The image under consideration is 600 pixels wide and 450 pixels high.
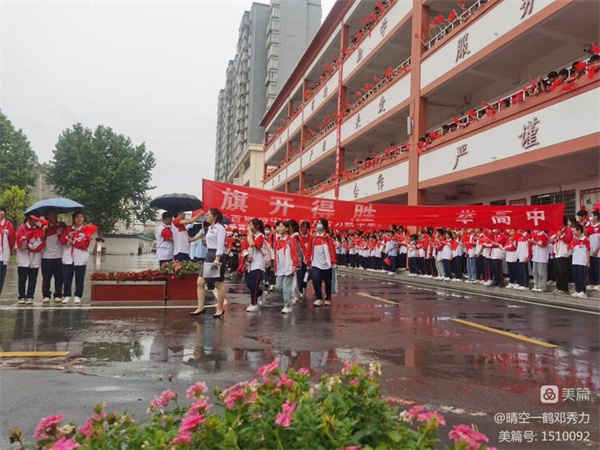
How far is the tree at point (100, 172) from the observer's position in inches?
1660

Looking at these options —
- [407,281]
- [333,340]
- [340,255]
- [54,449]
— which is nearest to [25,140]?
[340,255]

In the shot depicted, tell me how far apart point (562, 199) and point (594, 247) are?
4.96 metres

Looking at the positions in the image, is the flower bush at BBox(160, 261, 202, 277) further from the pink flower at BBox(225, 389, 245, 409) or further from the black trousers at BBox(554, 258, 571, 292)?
the black trousers at BBox(554, 258, 571, 292)

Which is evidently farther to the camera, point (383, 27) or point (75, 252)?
point (383, 27)

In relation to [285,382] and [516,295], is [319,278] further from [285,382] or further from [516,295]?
[285,382]

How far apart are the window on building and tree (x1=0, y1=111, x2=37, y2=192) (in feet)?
140

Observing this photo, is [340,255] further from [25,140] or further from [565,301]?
[25,140]

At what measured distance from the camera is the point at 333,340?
251 inches

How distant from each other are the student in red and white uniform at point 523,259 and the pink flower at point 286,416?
42.1 ft

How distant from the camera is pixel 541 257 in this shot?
12.4 meters

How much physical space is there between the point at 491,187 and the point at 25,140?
4517cm

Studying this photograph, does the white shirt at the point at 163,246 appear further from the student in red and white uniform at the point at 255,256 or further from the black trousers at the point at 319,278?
the black trousers at the point at 319,278

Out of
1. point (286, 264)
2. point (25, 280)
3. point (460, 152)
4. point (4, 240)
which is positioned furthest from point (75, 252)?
point (460, 152)

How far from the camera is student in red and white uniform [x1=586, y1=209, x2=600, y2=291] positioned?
1105cm
